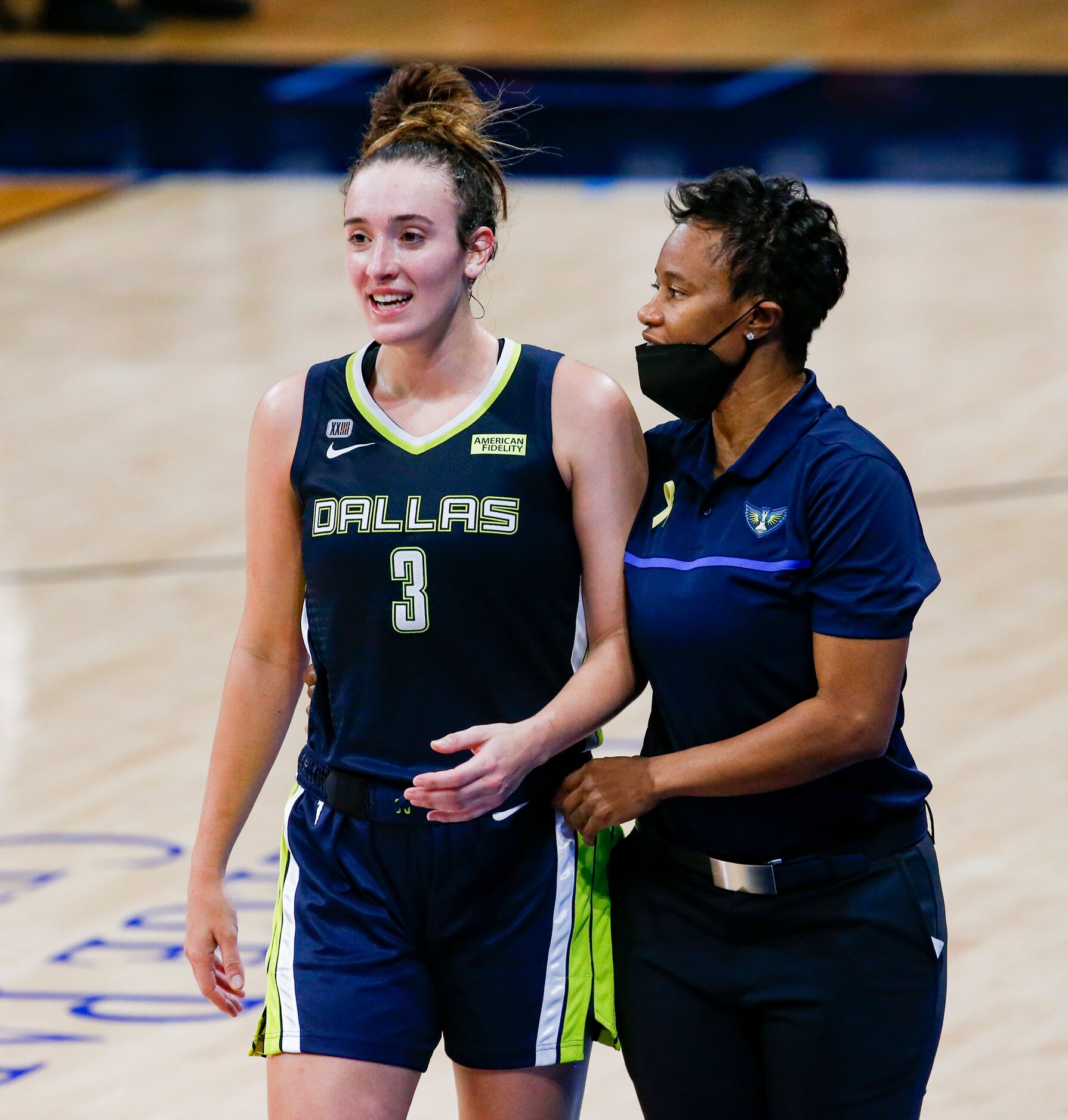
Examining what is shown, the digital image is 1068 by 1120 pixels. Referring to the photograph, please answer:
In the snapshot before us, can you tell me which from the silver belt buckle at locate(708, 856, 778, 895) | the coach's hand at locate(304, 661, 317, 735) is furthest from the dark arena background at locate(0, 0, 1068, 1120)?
the silver belt buckle at locate(708, 856, 778, 895)

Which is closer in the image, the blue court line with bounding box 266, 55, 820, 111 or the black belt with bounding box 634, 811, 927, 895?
the black belt with bounding box 634, 811, 927, 895

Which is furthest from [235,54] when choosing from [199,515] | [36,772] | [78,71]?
[36,772]

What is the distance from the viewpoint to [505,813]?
2768 millimetres

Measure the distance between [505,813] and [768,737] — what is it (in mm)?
432

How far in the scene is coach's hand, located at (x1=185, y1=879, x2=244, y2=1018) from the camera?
2.87 m

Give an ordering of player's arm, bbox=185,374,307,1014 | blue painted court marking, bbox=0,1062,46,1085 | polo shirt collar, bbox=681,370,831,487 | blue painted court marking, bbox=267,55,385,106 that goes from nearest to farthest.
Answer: polo shirt collar, bbox=681,370,831,487 < player's arm, bbox=185,374,307,1014 < blue painted court marking, bbox=0,1062,46,1085 < blue painted court marking, bbox=267,55,385,106

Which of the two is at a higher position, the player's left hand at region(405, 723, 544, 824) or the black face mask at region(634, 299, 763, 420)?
the black face mask at region(634, 299, 763, 420)

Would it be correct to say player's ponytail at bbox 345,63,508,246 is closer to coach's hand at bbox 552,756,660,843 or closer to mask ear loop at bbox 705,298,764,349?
mask ear loop at bbox 705,298,764,349

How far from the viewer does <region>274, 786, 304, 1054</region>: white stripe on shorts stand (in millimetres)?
2709

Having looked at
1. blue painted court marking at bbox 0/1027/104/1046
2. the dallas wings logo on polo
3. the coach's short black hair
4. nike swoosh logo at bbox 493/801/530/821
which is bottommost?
blue painted court marking at bbox 0/1027/104/1046

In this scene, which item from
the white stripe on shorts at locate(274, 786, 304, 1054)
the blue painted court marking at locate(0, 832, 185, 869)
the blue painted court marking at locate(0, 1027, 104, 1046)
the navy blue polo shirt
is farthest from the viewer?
the blue painted court marking at locate(0, 832, 185, 869)

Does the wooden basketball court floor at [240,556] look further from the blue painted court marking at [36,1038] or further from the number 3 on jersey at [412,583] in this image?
the number 3 on jersey at [412,583]

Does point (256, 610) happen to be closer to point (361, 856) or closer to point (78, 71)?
point (361, 856)

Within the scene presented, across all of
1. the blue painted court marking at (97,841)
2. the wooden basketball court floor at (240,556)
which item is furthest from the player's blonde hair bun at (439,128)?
the blue painted court marking at (97,841)
